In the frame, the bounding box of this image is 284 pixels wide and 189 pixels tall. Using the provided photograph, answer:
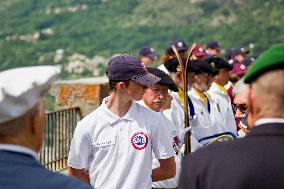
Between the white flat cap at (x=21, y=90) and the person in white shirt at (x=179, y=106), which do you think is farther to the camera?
the person in white shirt at (x=179, y=106)

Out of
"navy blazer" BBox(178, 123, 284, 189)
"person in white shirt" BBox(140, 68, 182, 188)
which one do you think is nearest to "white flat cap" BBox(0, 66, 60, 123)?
"navy blazer" BBox(178, 123, 284, 189)

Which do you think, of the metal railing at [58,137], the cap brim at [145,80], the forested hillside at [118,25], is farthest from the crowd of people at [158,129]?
the forested hillside at [118,25]

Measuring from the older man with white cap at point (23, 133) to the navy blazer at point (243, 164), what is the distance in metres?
0.45

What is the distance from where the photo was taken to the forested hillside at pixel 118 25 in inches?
2773

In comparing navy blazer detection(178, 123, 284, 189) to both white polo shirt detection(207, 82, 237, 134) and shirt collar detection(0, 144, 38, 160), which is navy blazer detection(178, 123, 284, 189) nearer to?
shirt collar detection(0, 144, 38, 160)

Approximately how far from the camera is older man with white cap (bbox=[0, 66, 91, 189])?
106 inches

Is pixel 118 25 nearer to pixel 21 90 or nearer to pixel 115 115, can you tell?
pixel 115 115

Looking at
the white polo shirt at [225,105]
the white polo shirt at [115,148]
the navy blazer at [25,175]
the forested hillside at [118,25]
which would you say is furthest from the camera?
the forested hillside at [118,25]

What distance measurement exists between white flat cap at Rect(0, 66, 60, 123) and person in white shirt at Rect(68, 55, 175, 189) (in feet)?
7.63

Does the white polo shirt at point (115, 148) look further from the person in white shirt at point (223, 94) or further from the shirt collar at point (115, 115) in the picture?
the person in white shirt at point (223, 94)

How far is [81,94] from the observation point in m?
10.7

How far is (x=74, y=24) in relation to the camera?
84.9m

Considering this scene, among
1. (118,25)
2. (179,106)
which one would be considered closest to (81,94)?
(179,106)

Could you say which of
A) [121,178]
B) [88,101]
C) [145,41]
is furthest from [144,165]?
[145,41]
